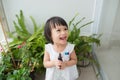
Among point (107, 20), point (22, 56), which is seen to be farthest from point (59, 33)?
point (107, 20)

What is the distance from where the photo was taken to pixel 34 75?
153cm

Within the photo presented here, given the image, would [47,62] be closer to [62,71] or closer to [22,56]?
[62,71]

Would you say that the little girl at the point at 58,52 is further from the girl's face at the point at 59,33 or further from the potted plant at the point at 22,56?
the potted plant at the point at 22,56

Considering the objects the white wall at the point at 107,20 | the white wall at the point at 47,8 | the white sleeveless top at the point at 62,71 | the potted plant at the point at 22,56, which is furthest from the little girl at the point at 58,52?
the white wall at the point at 47,8

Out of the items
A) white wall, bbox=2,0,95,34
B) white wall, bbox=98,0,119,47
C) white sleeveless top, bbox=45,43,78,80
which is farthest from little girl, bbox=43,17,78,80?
white wall, bbox=2,0,95,34

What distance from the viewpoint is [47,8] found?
175 centimetres

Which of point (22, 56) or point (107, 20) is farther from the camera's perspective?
point (107, 20)

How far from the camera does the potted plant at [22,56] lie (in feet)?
4.47

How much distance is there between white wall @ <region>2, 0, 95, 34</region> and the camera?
5.61ft

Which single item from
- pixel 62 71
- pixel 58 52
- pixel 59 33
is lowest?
pixel 62 71

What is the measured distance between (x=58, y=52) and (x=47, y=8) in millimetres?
745

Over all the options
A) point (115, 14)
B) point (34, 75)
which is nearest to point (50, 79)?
point (34, 75)

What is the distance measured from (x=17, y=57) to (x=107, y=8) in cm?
98

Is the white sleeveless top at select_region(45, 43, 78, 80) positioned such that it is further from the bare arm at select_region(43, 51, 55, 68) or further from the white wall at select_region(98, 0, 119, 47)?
the white wall at select_region(98, 0, 119, 47)
